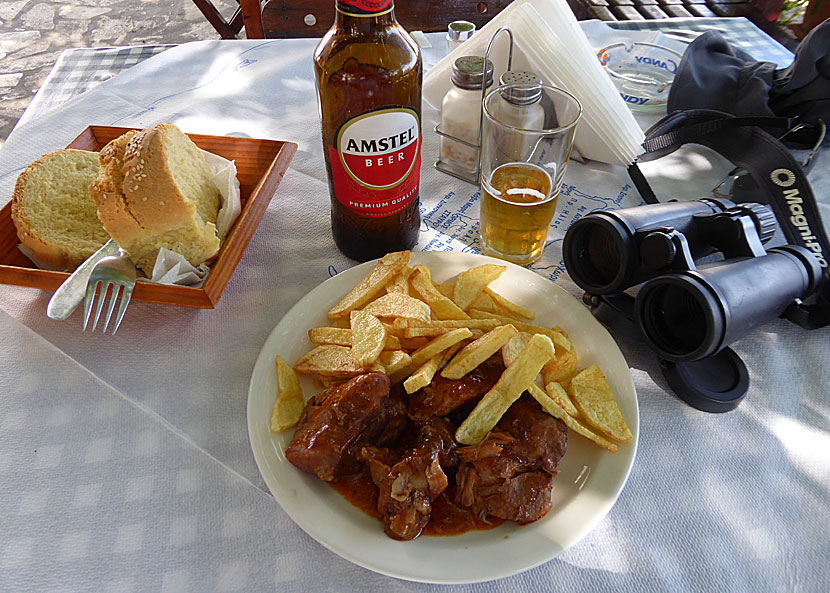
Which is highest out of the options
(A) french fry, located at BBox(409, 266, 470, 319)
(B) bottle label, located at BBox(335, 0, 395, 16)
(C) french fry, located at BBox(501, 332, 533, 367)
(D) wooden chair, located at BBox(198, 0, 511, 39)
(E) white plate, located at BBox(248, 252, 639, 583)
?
(B) bottle label, located at BBox(335, 0, 395, 16)

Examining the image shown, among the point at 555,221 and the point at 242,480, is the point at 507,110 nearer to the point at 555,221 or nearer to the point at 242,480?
the point at 555,221

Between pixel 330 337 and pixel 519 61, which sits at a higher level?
pixel 519 61

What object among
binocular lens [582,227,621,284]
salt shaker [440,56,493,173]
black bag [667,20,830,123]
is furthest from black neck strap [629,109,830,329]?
salt shaker [440,56,493,173]

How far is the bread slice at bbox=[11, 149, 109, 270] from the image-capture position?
130 centimetres

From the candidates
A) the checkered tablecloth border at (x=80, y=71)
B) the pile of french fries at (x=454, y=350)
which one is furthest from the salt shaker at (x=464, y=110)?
the checkered tablecloth border at (x=80, y=71)

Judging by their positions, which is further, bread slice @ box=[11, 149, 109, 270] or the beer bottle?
bread slice @ box=[11, 149, 109, 270]

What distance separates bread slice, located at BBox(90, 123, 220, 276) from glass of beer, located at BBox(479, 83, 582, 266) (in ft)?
2.27

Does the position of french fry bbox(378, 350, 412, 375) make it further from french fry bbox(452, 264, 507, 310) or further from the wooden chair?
the wooden chair

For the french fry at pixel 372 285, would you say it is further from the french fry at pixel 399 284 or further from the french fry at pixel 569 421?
the french fry at pixel 569 421

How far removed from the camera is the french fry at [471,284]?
1228 mm

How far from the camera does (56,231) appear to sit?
1.34m

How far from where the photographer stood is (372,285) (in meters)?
1.22

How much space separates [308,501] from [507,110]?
1.03 meters

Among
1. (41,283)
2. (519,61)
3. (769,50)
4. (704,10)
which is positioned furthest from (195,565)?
(704,10)
